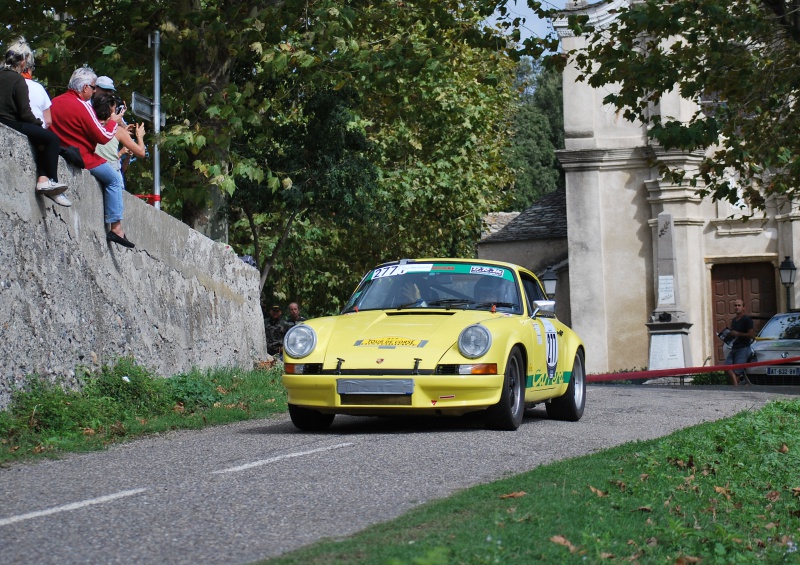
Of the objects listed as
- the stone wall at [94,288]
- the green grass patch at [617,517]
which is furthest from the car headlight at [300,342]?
the green grass patch at [617,517]

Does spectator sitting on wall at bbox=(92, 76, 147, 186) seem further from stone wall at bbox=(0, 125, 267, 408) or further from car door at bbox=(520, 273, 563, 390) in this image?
car door at bbox=(520, 273, 563, 390)

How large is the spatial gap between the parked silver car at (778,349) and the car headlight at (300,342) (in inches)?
608

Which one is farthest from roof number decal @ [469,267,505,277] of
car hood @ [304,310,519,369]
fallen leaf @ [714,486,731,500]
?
fallen leaf @ [714,486,731,500]

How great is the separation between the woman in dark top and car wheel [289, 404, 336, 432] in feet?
9.87

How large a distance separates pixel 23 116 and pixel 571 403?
5.80 m

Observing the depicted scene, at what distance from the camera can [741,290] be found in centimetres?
3588

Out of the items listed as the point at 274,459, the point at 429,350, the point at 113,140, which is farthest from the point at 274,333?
the point at 274,459

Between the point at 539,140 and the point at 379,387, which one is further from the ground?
the point at 539,140

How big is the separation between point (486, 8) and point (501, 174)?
65.0 feet

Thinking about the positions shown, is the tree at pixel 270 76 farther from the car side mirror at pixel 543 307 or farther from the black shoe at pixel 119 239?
the car side mirror at pixel 543 307

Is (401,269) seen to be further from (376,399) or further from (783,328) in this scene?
(783,328)

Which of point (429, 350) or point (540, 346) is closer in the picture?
point (429, 350)

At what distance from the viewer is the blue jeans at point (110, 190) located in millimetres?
13212

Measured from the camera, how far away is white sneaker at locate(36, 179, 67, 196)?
11.4 m
